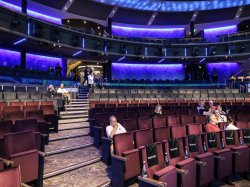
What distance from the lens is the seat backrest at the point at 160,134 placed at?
11.9 ft

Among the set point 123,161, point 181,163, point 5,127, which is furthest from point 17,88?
point 181,163

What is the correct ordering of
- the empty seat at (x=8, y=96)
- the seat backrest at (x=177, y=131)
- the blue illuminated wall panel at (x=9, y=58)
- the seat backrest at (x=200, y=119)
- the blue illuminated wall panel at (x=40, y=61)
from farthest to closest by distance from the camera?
the blue illuminated wall panel at (x=40, y=61), the blue illuminated wall panel at (x=9, y=58), the empty seat at (x=8, y=96), the seat backrest at (x=200, y=119), the seat backrest at (x=177, y=131)

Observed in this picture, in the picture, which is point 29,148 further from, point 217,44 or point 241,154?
point 217,44

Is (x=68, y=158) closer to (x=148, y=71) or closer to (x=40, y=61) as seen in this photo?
(x=40, y=61)

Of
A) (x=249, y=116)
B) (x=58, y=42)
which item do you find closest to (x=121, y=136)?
(x=249, y=116)

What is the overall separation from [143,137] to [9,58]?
460 inches

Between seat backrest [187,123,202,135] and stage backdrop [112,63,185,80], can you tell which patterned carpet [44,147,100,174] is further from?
stage backdrop [112,63,185,80]

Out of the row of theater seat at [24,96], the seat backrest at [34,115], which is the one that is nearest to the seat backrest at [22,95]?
the row of theater seat at [24,96]

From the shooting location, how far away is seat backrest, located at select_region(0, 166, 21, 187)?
178 centimetres

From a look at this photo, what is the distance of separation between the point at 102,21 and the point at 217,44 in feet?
25.2

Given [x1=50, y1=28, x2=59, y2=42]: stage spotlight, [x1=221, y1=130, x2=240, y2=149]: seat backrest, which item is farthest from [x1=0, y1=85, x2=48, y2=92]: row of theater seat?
[x1=221, y1=130, x2=240, y2=149]: seat backrest

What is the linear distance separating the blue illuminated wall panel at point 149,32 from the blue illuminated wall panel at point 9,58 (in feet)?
25.4

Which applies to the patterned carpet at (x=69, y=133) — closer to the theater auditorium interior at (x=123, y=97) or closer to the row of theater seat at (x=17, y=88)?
the theater auditorium interior at (x=123, y=97)

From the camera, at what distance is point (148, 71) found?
19094 mm
